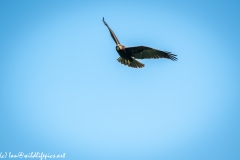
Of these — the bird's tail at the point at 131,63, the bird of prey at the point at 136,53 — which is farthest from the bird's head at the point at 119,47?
the bird's tail at the point at 131,63

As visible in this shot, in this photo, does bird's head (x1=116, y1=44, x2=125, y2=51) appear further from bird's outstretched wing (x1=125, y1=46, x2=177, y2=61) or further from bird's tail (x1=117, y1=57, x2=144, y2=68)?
bird's tail (x1=117, y1=57, x2=144, y2=68)

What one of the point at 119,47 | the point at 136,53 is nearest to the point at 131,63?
the point at 136,53

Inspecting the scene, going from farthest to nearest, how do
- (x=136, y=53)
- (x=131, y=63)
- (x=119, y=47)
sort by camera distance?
(x=131, y=63)
(x=136, y=53)
(x=119, y=47)

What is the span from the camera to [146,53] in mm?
13359

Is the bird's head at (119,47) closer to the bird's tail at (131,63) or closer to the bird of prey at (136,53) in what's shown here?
the bird of prey at (136,53)

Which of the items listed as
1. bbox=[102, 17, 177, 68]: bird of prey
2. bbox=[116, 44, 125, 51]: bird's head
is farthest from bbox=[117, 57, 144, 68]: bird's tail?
bbox=[116, 44, 125, 51]: bird's head

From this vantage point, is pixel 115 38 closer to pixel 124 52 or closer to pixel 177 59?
pixel 124 52

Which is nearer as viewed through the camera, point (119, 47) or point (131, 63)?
point (119, 47)

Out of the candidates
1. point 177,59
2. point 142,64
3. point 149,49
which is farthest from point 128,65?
point 177,59

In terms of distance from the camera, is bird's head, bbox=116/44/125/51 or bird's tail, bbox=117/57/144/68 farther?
bird's tail, bbox=117/57/144/68

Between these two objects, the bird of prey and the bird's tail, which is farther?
the bird's tail

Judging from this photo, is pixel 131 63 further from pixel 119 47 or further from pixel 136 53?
pixel 119 47

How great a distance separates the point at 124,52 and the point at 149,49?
113cm

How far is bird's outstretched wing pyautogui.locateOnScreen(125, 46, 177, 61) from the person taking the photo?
504 inches
